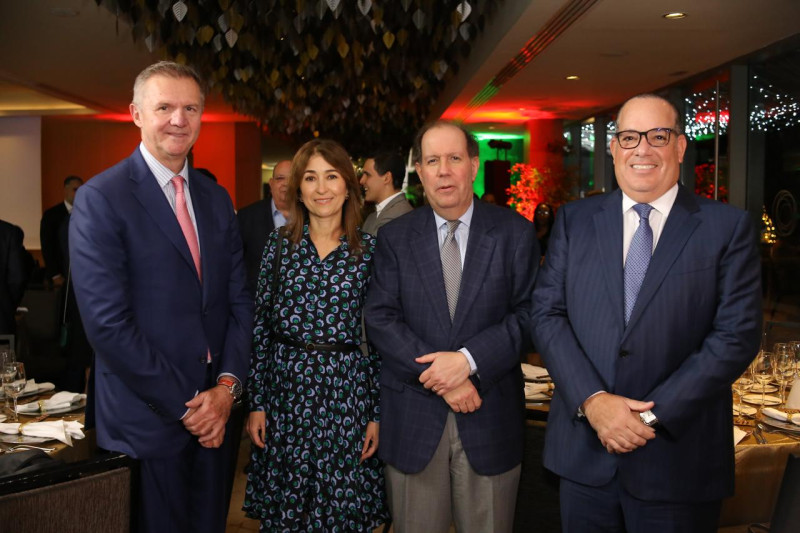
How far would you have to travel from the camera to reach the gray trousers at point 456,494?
2.27 metres

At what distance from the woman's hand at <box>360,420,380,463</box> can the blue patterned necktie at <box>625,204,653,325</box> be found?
95 cm

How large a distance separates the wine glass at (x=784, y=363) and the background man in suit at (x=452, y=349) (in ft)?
3.80

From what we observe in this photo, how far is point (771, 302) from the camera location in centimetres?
748

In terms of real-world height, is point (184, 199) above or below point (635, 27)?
below

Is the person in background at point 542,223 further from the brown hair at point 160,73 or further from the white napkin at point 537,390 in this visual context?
the brown hair at point 160,73

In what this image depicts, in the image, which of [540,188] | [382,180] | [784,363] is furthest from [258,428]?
[540,188]

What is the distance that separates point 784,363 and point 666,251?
125 centimetres

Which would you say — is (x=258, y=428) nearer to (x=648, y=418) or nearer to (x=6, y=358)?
(x=6, y=358)

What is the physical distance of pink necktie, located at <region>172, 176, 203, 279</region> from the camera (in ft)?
6.91

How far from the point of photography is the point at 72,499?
155cm

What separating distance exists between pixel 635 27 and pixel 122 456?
19.7 feet

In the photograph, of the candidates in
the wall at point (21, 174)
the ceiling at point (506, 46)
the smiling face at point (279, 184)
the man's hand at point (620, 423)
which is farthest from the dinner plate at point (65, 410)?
the wall at point (21, 174)

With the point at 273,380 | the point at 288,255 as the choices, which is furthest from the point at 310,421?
the point at 288,255

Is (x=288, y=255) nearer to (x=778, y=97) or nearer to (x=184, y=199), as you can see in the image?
(x=184, y=199)
